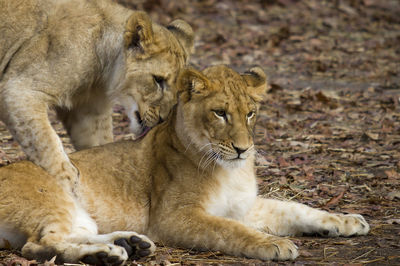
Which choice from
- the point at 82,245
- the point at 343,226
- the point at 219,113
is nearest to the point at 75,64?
the point at 219,113

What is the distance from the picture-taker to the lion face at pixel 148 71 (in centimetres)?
530

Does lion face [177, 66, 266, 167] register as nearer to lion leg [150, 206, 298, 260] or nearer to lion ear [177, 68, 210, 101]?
lion ear [177, 68, 210, 101]

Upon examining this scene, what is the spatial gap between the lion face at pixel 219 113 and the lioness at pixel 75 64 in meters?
0.72

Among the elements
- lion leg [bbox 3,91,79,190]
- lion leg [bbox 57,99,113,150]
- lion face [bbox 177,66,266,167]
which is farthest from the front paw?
lion leg [bbox 57,99,113,150]

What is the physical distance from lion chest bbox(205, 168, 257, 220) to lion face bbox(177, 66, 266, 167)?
0.52ft

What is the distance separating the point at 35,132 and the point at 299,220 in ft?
6.29

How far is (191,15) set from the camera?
43.0 ft

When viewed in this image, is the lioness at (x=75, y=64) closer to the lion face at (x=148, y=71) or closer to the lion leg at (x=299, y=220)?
the lion face at (x=148, y=71)

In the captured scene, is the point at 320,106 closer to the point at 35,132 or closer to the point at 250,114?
the point at 250,114

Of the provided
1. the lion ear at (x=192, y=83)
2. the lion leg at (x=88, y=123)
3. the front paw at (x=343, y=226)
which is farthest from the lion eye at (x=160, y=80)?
the front paw at (x=343, y=226)

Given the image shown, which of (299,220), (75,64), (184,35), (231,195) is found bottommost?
(299,220)

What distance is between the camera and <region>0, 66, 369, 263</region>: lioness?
4141mm

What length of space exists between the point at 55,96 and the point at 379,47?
760 centimetres

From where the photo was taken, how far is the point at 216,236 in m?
4.25
